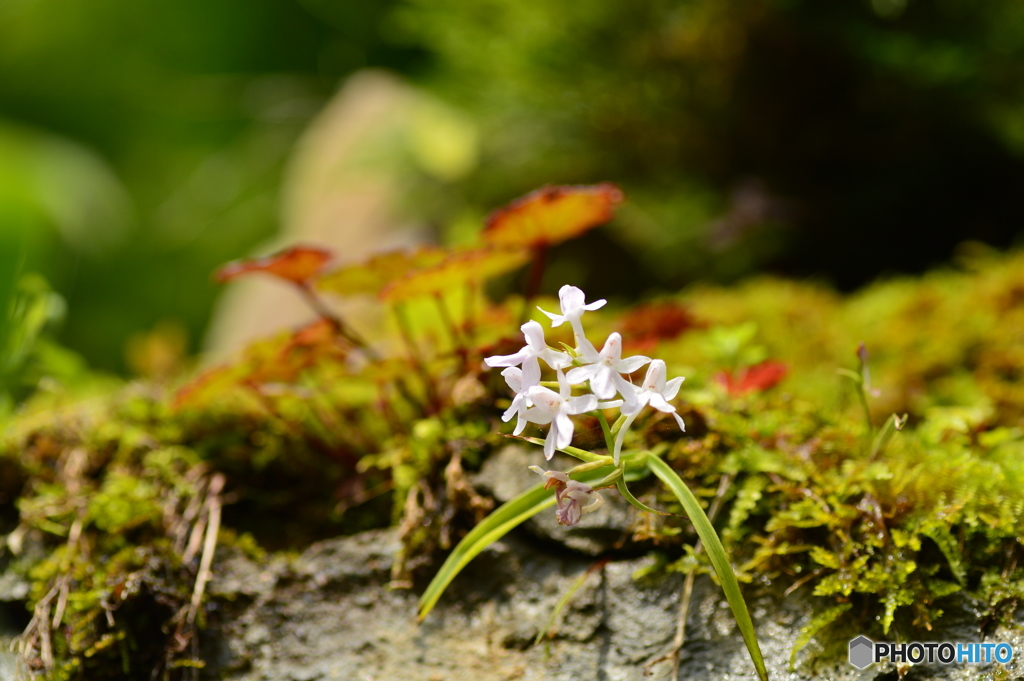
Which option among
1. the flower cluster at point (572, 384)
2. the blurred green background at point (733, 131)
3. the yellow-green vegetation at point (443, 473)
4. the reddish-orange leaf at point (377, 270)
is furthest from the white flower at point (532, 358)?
the blurred green background at point (733, 131)

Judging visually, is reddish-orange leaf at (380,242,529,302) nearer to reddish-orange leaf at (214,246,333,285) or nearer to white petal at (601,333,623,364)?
reddish-orange leaf at (214,246,333,285)

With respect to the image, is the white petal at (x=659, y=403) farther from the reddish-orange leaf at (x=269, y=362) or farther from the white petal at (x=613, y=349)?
the reddish-orange leaf at (x=269, y=362)

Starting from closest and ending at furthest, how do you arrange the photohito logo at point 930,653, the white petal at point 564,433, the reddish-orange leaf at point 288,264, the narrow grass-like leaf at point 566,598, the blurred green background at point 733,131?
1. the white petal at point 564,433
2. the photohito logo at point 930,653
3. the narrow grass-like leaf at point 566,598
4. the reddish-orange leaf at point 288,264
5. the blurred green background at point 733,131

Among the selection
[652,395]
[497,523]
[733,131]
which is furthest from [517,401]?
[733,131]

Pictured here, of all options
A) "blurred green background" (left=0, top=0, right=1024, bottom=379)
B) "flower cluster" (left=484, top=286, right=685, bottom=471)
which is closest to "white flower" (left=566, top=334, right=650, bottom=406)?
"flower cluster" (left=484, top=286, right=685, bottom=471)

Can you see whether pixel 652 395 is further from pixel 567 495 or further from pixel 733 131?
pixel 733 131

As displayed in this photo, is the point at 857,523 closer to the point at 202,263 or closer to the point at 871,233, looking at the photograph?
the point at 871,233
